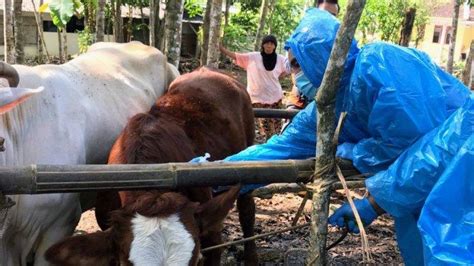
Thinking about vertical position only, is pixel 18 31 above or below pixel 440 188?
above

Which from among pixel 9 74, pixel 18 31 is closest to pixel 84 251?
pixel 9 74

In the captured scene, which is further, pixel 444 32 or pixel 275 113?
pixel 444 32

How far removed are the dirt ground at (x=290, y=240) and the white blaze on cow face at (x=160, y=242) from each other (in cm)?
230

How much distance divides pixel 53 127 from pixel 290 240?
8.74 ft

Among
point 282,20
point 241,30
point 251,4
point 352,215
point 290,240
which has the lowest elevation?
point 290,240

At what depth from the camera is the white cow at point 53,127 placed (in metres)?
3.11

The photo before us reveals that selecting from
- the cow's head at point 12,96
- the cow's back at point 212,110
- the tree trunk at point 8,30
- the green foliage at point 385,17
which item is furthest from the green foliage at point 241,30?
the cow's head at point 12,96

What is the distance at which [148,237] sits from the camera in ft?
8.16

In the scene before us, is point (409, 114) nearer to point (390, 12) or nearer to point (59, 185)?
point (59, 185)

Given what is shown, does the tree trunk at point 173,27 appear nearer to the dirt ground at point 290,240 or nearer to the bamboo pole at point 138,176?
the dirt ground at point 290,240

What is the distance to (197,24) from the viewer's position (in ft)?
89.3

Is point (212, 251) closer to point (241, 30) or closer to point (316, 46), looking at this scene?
point (316, 46)

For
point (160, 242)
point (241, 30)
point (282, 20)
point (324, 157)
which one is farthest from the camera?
point (282, 20)

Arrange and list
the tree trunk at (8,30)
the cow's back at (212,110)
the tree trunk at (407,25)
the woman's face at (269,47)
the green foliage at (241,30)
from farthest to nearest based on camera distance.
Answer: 1. the green foliage at (241,30)
2. the tree trunk at (407,25)
3. the tree trunk at (8,30)
4. the woman's face at (269,47)
5. the cow's back at (212,110)
